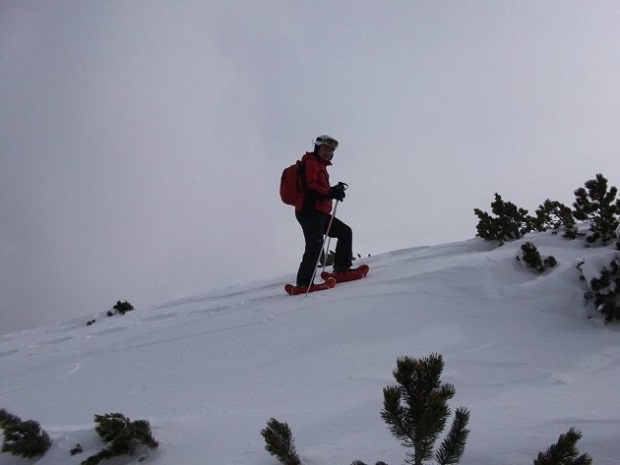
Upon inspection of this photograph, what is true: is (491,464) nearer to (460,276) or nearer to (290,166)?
(460,276)

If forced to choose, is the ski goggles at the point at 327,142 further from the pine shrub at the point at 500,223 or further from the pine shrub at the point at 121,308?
the pine shrub at the point at 121,308

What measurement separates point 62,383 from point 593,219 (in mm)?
6372

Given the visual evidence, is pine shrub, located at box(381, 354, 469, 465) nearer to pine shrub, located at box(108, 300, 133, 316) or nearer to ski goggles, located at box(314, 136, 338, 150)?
ski goggles, located at box(314, 136, 338, 150)

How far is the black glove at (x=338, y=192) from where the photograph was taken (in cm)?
613

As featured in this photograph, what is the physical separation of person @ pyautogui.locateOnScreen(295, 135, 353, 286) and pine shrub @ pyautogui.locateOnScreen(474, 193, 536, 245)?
270 cm

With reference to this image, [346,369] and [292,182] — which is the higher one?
[292,182]

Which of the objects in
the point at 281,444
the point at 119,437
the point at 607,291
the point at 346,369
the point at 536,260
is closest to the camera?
the point at 281,444

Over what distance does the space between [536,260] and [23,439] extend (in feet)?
15.4

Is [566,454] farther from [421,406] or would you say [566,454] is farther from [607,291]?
[607,291]

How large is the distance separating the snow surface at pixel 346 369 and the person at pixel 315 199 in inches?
36.1

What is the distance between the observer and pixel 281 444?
1.86 meters

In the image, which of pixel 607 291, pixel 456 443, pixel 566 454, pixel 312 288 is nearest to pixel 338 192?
pixel 312 288

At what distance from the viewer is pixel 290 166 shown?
639 centimetres

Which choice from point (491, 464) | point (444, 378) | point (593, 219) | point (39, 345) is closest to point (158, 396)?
point (444, 378)
